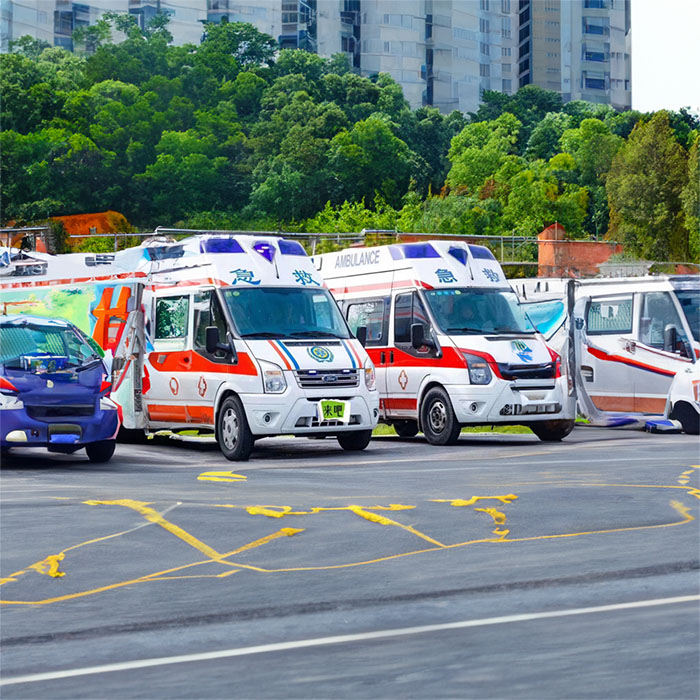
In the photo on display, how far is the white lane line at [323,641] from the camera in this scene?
6.47m

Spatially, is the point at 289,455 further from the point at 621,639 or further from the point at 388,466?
the point at 621,639

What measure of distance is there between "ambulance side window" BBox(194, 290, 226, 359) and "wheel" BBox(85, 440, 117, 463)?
6.21 feet

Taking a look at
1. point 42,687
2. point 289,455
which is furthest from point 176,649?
point 289,455

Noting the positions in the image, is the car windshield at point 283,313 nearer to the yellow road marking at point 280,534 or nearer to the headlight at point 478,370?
the headlight at point 478,370

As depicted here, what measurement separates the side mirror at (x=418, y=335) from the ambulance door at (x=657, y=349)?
4.33 metres

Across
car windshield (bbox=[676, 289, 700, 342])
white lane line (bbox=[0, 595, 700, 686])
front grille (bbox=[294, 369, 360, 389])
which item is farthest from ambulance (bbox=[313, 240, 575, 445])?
white lane line (bbox=[0, 595, 700, 686])

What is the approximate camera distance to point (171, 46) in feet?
376

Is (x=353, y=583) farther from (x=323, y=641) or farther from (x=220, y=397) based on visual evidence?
(x=220, y=397)

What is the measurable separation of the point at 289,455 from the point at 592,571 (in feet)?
32.8

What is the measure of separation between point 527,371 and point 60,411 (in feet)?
21.9

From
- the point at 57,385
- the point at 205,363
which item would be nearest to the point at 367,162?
the point at 205,363

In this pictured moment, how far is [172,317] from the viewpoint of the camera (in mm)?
19078

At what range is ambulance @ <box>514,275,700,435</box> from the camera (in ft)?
70.7

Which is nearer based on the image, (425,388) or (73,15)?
(425,388)
